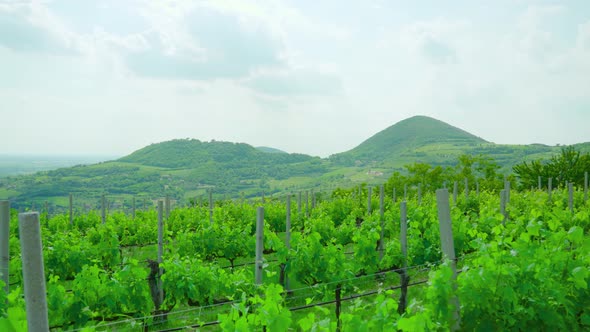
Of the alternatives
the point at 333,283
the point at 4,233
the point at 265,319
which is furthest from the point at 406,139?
the point at 265,319

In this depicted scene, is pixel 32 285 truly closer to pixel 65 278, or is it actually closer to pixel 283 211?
pixel 65 278

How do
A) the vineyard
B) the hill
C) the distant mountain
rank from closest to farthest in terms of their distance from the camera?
the vineyard
the hill
the distant mountain

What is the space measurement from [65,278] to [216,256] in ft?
10.5

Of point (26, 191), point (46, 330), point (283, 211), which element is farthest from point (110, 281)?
point (26, 191)

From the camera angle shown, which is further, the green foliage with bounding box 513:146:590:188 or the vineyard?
the green foliage with bounding box 513:146:590:188

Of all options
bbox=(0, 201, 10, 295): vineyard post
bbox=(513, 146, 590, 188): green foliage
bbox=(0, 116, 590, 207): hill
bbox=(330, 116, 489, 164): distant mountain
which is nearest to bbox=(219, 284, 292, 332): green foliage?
bbox=(0, 201, 10, 295): vineyard post

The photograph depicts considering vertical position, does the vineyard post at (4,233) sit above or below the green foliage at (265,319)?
above

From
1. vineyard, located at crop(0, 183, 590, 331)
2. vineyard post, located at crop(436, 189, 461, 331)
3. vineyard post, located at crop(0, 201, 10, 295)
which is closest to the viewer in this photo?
vineyard, located at crop(0, 183, 590, 331)

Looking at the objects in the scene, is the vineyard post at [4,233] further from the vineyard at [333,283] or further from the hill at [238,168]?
the hill at [238,168]

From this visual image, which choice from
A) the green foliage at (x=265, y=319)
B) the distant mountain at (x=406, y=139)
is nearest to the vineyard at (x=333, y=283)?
the green foliage at (x=265, y=319)

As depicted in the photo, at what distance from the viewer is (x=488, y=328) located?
11.8 ft

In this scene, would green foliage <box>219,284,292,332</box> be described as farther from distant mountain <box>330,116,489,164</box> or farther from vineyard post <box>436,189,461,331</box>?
distant mountain <box>330,116,489,164</box>

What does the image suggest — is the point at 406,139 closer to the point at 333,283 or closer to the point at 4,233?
the point at 333,283

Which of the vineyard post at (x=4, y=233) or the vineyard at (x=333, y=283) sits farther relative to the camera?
the vineyard post at (x=4, y=233)
